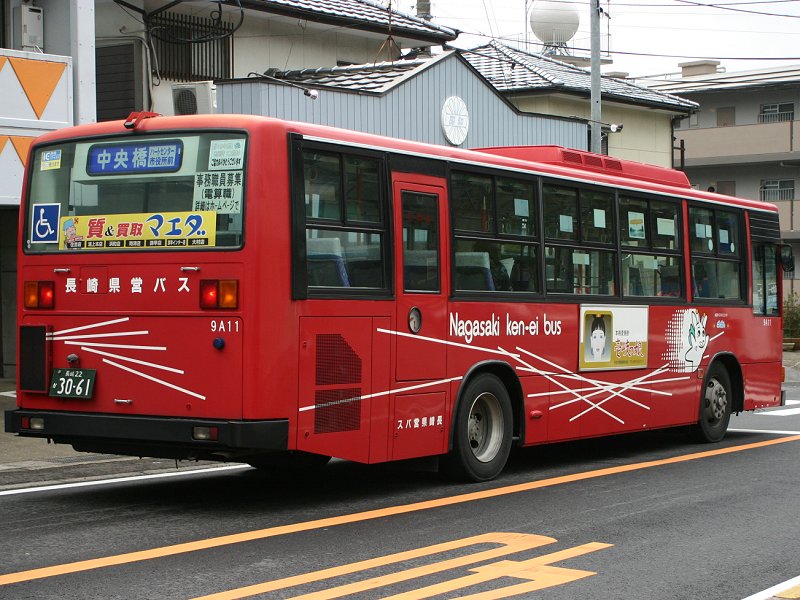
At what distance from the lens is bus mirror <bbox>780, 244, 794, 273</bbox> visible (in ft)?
53.1

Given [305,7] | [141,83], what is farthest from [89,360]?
[305,7]

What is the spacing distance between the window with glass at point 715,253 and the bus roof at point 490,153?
21 centimetres

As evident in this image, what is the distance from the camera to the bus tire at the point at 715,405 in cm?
1477

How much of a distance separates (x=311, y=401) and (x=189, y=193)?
5.95 feet

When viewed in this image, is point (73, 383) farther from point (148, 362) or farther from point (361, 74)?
point (361, 74)

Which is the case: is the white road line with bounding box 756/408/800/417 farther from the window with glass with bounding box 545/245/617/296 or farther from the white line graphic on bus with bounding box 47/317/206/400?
the white line graphic on bus with bounding box 47/317/206/400

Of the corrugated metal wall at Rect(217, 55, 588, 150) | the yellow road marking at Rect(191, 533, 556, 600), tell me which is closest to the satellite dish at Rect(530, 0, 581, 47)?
the corrugated metal wall at Rect(217, 55, 588, 150)

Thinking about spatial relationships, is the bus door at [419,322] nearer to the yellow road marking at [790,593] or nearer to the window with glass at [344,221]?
the window with glass at [344,221]

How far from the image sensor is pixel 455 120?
23.2m

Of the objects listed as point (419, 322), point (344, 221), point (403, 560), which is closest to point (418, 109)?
point (419, 322)

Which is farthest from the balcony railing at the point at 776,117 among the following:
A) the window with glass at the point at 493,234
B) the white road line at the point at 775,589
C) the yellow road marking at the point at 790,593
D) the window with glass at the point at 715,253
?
the yellow road marking at the point at 790,593

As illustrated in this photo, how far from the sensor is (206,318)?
8984mm

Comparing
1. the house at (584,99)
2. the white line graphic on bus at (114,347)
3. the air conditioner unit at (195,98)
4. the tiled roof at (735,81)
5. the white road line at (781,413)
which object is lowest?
the white road line at (781,413)

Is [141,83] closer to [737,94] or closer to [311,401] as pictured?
[311,401]
